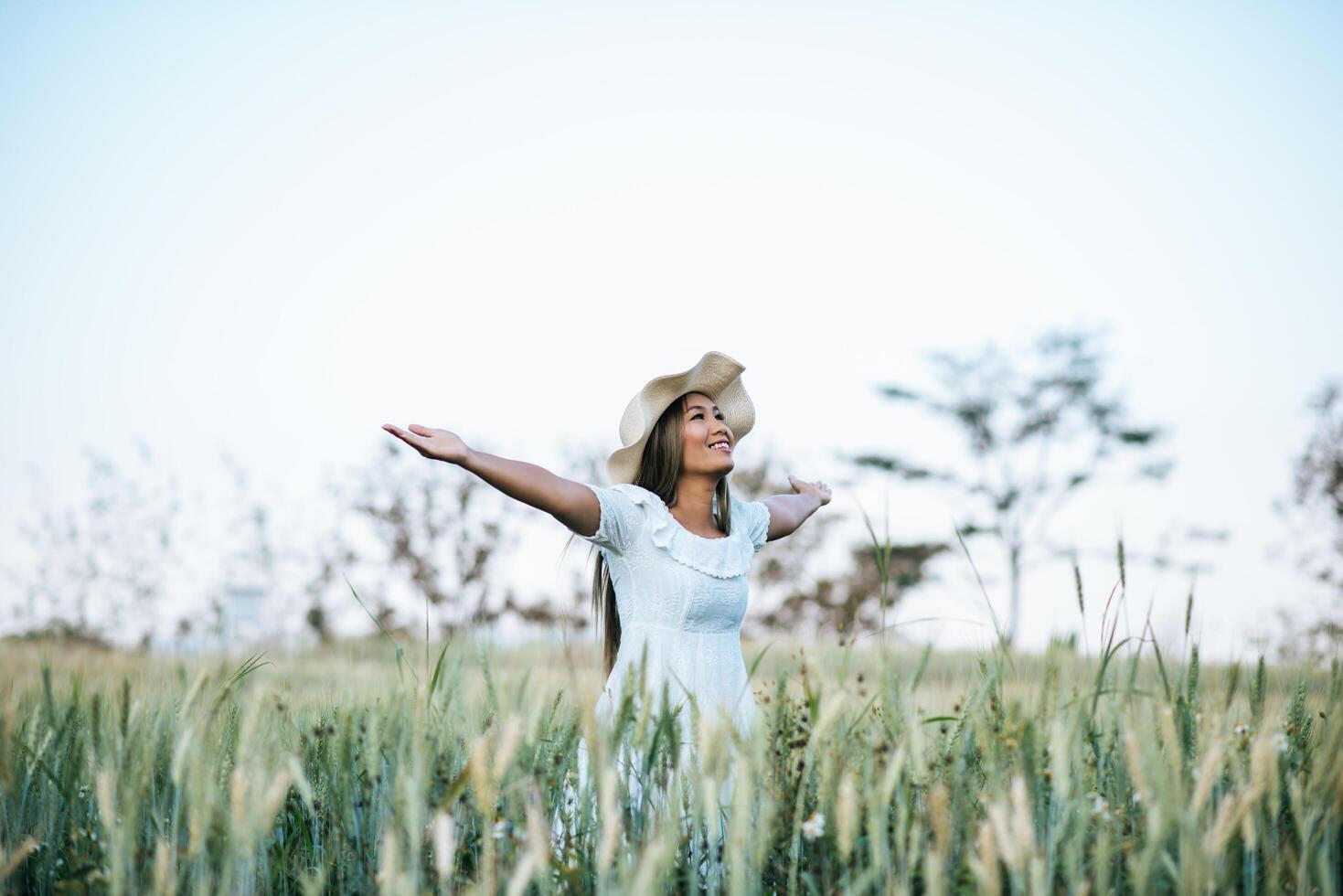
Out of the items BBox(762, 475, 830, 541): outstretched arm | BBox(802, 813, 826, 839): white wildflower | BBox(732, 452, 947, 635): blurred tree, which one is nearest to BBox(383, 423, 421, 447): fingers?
BBox(802, 813, 826, 839): white wildflower

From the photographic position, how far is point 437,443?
2914 mm

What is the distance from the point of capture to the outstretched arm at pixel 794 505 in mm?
4430

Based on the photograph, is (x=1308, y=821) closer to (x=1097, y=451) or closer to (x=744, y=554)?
(x=744, y=554)

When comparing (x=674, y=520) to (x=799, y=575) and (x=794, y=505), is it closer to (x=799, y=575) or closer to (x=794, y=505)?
(x=794, y=505)

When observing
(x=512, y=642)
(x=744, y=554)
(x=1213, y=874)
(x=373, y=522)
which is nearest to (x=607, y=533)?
(x=744, y=554)

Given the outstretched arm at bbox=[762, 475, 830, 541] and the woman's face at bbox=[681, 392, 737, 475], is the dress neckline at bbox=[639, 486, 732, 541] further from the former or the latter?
the outstretched arm at bbox=[762, 475, 830, 541]

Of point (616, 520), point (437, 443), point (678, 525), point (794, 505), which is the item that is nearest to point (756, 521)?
point (794, 505)

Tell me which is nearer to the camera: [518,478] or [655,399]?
[518,478]

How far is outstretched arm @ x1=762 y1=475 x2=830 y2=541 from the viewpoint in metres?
4.43

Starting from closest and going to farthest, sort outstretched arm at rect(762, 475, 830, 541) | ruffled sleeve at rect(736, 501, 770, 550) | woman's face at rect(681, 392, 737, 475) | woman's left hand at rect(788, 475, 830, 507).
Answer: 1. woman's face at rect(681, 392, 737, 475)
2. ruffled sleeve at rect(736, 501, 770, 550)
3. outstretched arm at rect(762, 475, 830, 541)
4. woman's left hand at rect(788, 475, 830, 507)

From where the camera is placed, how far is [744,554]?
3.88 m

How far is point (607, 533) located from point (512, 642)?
9265 mm

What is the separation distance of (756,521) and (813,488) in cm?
61

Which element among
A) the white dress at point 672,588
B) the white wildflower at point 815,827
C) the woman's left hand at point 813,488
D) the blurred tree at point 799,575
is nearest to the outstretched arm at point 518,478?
the white dress at point 672,588
